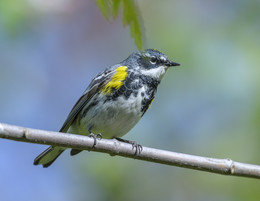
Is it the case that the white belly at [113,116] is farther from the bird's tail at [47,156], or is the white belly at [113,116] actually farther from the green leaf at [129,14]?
the green leaf at [129,14]

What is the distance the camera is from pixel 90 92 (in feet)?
16.2

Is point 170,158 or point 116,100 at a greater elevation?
point 116,100

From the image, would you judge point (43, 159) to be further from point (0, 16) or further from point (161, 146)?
point (161, 146)

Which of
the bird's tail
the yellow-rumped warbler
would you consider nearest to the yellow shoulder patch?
the yellow-rumped warbler

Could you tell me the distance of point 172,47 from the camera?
243 inches

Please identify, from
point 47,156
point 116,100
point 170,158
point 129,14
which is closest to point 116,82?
point 116,100

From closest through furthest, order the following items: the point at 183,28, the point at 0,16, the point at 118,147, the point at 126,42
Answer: the point at 118,147 < the point at 0,16 < the point at 183,28 < the point at 126,42

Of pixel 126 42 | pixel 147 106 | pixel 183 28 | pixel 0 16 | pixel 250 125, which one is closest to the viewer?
pixel 0 16

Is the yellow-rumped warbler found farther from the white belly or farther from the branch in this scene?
the branch

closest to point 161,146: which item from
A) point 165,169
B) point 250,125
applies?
point 165,169

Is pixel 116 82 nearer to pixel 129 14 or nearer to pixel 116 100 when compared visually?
pixel 116 100

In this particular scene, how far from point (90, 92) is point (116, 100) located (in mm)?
568

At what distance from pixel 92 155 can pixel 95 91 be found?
2248 mm

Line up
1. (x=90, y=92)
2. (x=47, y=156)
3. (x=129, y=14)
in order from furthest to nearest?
(x=90, y=92), (x=47, y=156), (x=129, y=14)
